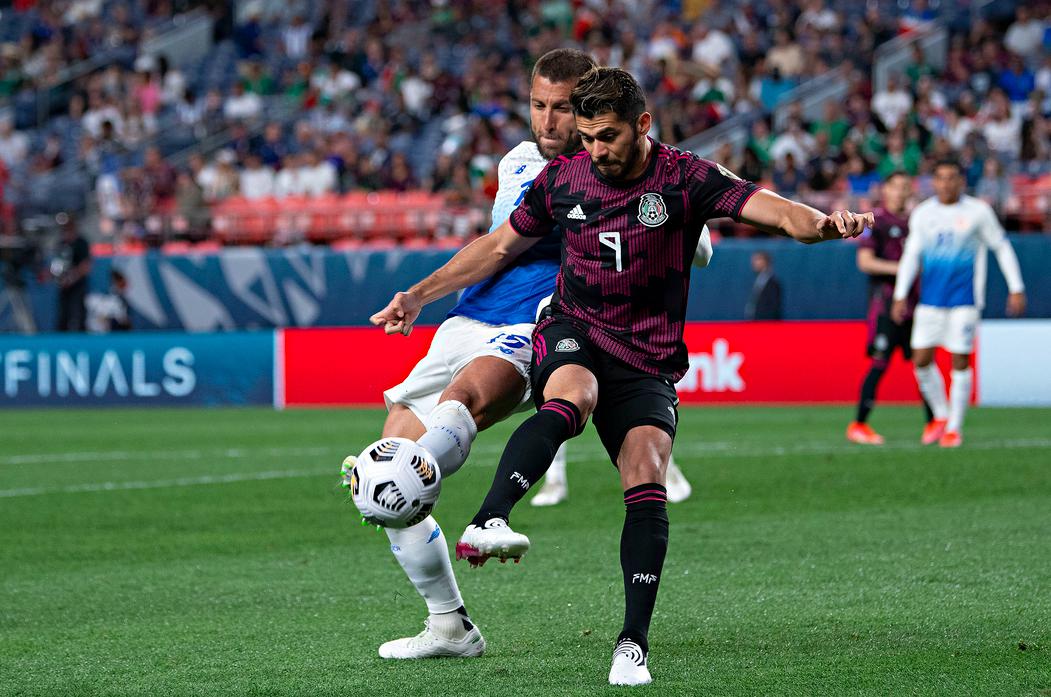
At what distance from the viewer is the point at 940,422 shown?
41.4 feet

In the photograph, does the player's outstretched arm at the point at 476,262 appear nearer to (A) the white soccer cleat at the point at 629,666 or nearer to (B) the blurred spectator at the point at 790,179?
(A) the white soccer cleat at the point at 629,666

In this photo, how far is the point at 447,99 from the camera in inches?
952

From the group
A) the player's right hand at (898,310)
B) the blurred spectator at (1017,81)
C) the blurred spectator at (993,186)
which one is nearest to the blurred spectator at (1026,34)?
the blurred spectator at (1017,81)

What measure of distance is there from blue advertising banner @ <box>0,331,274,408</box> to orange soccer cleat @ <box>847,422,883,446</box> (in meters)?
8.40

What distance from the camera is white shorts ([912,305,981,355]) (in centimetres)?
1237

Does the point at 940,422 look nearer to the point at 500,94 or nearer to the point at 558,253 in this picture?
the point at 558,253

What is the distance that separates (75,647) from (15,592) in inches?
57.5

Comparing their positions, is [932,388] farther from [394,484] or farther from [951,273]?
[394,484]

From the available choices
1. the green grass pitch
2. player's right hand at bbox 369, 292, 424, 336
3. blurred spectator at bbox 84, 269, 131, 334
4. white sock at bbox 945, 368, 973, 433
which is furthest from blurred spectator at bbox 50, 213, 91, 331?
player's right hand at bbox 369, 292, 424, 336

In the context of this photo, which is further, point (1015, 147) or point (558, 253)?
point (1015, 147)

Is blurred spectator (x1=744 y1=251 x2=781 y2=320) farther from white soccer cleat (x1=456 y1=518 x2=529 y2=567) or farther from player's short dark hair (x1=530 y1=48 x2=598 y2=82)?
white soccer cleat (x1=456 y1=518 x2=529 y2=567)

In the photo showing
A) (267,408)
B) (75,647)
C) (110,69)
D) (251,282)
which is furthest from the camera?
(110,69)

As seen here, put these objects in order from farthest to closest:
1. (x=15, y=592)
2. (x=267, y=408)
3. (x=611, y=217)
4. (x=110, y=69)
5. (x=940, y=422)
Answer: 1. (x=110, y=69)
2. (x=267, y=408)
3. (x=940, y=422)
4. (x=15, y=592)
5. (x=611, y=217)

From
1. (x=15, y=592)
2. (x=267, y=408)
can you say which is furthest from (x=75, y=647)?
(x=267, y=408)
